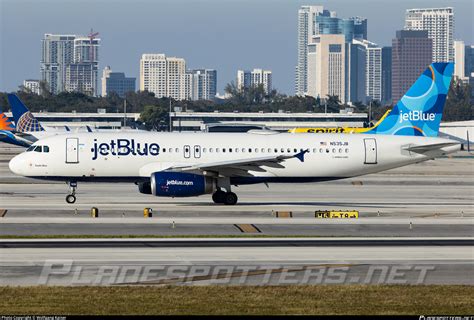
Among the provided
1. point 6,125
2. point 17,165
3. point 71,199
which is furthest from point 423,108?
point 6,125

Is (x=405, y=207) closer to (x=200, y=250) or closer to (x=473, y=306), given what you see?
(x=200, y=250)

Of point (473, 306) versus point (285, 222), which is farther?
point (285, 222)

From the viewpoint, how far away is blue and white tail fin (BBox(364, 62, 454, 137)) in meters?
57.8

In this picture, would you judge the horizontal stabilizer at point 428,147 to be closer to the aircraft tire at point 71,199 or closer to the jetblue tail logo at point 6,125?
the aircraft tire at point 71,199

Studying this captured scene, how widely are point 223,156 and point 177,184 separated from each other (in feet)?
15.5

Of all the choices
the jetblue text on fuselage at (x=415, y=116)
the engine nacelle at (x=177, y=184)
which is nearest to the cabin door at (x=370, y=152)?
the jetblue text on fuselage at (x=415, y=116)

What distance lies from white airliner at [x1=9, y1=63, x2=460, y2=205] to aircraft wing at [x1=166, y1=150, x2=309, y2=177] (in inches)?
2.0

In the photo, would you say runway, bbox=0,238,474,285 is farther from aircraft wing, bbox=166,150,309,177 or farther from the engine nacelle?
aircraft wing, bbox=166,150,309,177

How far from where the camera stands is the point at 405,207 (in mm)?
53625

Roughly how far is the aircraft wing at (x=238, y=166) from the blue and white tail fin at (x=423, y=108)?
731 centimetres

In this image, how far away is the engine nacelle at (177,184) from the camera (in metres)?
50.2

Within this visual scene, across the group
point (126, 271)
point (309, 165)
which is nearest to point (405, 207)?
point (309, 165)

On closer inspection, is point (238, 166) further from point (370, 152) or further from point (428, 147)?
point (428, 147)

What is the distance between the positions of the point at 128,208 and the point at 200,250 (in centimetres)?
1590
